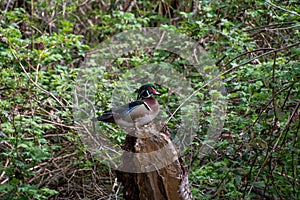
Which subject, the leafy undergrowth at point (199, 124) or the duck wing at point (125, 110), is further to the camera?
the leafy undergrowth at point (199, 124)

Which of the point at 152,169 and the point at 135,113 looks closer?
the point at 152,169

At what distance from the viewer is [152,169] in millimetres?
2801

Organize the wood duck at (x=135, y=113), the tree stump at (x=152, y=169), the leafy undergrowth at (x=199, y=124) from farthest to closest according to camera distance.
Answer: the leafy undergrowth at (x=199, y=124) < the wood duck at (x=135, y=113) < the tree stump at (x=152, y=169)

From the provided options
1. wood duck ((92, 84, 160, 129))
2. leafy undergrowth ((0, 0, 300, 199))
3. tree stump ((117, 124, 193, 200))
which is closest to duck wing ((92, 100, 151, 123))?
wood duck ((92, 84, 160, 129))

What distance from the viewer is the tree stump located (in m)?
2.81

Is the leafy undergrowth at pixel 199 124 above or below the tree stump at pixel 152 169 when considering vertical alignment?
below

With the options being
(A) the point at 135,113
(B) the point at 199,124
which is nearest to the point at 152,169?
(A) the point at 135,113

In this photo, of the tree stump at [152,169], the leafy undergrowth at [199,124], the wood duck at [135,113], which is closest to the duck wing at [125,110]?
the wood duck at [135,113]

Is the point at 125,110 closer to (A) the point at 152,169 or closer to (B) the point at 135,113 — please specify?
(B) the point at 135,113

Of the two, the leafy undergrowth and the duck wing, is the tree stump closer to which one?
the duck wing

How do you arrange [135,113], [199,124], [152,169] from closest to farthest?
[152,169]
[135,113]
[199,124]

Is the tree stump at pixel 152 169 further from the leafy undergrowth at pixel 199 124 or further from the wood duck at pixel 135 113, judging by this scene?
the leafy undergrowth at pixel 199 124

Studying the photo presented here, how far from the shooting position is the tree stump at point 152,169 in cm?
281

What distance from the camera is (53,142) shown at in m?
5.23
